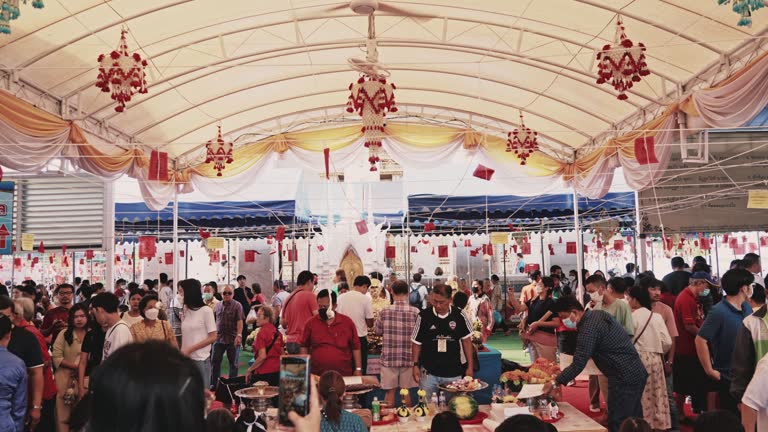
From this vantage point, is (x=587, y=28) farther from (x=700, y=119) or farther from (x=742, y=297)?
(x=742, y=297)

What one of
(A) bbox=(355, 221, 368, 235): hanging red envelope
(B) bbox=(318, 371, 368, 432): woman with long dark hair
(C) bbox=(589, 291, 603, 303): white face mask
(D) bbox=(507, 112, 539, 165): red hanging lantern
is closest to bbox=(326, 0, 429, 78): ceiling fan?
(D) bbox=(507, 112, 539, 165): red hanging lantern

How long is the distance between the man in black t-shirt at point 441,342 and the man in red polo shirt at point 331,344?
841 millimetres

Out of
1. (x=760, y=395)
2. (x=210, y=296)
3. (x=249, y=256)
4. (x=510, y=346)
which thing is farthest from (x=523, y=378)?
(x=249, y=256)

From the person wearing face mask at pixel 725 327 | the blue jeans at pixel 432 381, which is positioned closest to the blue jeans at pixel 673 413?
the person wearing face mask at pixel 725 327

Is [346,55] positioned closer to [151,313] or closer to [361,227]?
[361,227]

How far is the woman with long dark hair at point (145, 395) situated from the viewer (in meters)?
1.07

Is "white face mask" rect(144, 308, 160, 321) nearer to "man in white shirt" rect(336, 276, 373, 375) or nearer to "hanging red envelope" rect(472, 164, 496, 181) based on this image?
"man in white shirt" rect(336, 276, 373, 375)

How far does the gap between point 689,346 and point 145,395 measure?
24.0 ft

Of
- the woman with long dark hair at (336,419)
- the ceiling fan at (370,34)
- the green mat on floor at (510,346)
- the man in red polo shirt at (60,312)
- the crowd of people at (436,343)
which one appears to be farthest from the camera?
the green mat on floor at (510,346)

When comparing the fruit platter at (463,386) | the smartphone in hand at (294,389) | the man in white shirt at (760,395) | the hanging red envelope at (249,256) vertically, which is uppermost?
the hanging red envelope at (249,256)

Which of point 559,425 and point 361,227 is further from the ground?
point 361,227

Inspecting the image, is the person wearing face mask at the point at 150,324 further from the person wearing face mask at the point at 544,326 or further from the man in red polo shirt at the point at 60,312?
the person wearing face mask at the point at 544,326

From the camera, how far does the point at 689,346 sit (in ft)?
23.8

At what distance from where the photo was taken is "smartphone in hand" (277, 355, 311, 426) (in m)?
1.53
